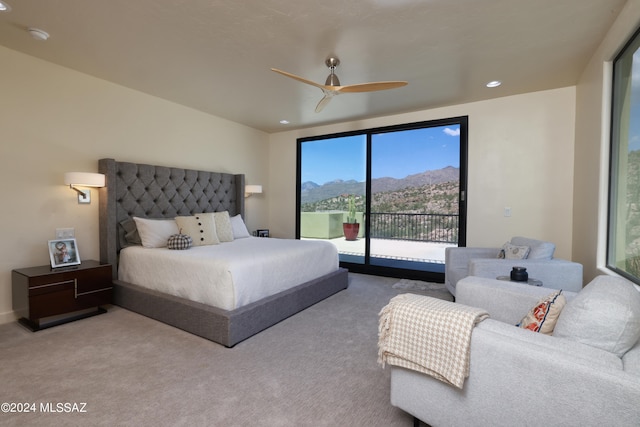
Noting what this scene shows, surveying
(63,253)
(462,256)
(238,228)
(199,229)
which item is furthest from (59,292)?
(462,256)

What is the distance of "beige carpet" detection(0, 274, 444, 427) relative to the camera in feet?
5.32

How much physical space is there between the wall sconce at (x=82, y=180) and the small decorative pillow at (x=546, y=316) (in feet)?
13.0

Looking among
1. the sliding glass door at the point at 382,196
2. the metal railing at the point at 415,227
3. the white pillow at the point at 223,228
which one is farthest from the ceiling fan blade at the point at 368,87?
the metal railing at the point at 415,227

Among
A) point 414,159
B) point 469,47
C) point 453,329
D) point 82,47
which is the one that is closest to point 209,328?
point 453,329

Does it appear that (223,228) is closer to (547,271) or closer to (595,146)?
(547,271)

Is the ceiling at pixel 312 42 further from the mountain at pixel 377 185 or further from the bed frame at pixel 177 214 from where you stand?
the mountain at pixel 377 185

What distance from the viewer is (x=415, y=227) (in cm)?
648

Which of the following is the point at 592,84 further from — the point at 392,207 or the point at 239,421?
the point at 239,421

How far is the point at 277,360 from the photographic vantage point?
2.21 meters

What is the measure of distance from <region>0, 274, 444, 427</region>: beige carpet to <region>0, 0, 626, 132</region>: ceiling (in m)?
2.63

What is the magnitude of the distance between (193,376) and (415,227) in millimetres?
5470

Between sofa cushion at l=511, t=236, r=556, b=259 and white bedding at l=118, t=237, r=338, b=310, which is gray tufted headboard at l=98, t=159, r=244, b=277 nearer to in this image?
white bedding at l=118, t=237, r=338, b=310

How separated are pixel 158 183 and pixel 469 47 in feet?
13.0

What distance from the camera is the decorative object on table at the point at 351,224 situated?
225 inches
